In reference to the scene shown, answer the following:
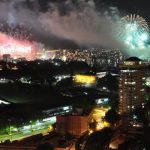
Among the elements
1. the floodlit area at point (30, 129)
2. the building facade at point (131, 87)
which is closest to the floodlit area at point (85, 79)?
the building facade at point (131, 87)

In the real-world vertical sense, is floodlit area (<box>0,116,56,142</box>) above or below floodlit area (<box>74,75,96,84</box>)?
below

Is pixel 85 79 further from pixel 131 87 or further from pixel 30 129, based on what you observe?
pixel 30 129

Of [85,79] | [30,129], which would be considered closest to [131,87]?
[30,129]

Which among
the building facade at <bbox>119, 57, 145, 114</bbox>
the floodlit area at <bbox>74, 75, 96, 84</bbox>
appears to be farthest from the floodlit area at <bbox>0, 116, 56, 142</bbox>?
the floodlit area at <bbox>74, 75, 96, 84</bbox>

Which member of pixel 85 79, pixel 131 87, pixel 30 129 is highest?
pixel 85 79

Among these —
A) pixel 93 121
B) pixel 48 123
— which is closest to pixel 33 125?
pixel 48 123

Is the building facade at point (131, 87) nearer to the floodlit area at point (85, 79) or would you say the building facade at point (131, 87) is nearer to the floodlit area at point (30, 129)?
the floodlit area at point (30, 129)

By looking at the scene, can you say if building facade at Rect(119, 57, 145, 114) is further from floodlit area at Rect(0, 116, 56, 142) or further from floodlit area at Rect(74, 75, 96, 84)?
floodlit area at Rect(74, 75, 96, 84)

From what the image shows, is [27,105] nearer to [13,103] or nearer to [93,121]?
[13,103]
